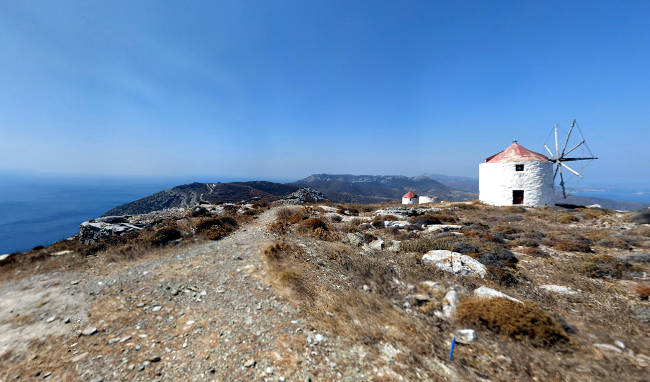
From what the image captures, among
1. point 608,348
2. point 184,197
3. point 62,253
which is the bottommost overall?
point 184,197

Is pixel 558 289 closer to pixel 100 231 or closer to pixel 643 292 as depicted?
pixel 643 292

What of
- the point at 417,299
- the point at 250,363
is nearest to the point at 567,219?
the point at 417,299

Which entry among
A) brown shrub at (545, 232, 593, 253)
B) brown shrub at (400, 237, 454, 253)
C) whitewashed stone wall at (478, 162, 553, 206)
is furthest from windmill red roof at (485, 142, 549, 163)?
brown shrub at (400, 237, 454, 253)

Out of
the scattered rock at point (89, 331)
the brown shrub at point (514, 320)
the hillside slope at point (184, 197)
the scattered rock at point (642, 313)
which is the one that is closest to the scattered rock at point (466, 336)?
the brown shrub at point (514, 320)

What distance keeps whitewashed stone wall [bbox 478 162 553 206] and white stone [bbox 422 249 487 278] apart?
77.3 ft

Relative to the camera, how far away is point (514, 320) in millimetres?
6453

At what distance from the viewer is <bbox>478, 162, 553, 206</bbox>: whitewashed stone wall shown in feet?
89.2

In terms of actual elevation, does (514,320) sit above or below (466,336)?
above

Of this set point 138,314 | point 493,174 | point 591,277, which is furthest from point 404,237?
point 493,174

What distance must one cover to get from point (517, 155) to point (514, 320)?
29287 millimetres

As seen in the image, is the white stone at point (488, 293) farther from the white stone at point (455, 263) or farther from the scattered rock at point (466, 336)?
the scattered rock at point (466, 336)

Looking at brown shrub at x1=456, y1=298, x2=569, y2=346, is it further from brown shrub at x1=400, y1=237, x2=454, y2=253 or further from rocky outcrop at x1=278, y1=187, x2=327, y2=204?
rocky outcrop at x1=278, y1=187, x2=327, y2=204

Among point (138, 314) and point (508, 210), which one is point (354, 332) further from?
point (508, 210)

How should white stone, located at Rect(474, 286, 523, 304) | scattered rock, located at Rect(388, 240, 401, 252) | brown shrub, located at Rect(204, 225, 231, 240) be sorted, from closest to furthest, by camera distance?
white stone, located at Rect(474, 286, 523, 304)
scattered rock, located at Rect(388, 240, 401, 252)
brown shrub, located at Rect(204, 225, 231, 240)
